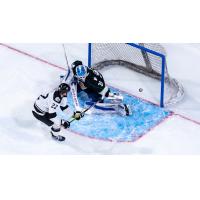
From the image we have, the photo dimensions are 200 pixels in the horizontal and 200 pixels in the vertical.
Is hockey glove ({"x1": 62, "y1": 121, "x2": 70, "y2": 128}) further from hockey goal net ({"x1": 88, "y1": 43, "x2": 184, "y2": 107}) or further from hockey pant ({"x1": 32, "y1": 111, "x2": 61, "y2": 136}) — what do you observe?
hockey goal net ({"x1": 88, "y1": 43, "x2": 184, "y2": 107})

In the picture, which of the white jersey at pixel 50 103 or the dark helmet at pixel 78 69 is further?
the dark helmet at pixel 78 69

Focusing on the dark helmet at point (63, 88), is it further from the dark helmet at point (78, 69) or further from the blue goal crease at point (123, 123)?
the blue goal crease at point (123, 123)

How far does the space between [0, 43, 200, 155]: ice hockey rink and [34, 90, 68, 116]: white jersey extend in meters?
0.34

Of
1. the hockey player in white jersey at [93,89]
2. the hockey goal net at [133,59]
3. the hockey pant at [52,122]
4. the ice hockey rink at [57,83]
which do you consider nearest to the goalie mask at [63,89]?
the hockey player in white jersey at [93,89]

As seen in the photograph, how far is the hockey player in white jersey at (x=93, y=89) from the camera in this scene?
1137 cm

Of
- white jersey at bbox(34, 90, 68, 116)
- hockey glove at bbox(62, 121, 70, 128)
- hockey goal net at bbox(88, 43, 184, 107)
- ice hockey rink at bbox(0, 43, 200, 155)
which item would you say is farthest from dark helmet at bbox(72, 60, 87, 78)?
hockey goal net at bbox(88, 43, 184, 107)

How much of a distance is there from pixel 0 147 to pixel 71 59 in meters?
2.58

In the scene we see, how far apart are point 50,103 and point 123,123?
1110 mm

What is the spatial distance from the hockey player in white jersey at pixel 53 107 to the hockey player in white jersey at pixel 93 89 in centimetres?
18

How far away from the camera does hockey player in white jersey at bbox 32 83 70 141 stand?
11125mm

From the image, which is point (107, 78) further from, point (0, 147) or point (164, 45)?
point (0, 147)

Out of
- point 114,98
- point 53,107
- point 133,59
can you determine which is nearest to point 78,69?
point 53,107

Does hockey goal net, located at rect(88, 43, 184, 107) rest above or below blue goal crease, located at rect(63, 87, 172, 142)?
above

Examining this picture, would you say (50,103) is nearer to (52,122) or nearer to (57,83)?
(52,122)
